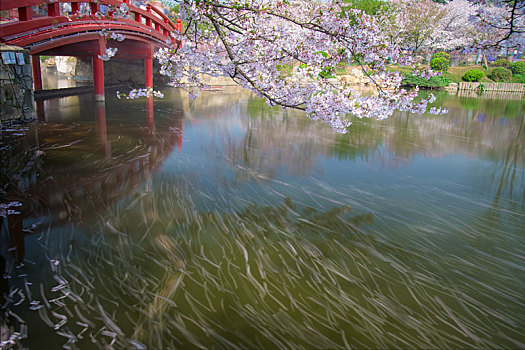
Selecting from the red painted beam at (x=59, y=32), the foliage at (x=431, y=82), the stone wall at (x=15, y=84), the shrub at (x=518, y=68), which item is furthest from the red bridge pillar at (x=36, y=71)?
the shrub at (x=518, y=68)

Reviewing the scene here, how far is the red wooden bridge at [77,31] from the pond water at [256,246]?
2056 mm

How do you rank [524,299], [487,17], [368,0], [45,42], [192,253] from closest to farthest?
[524,299], [192,253], [487,17], [45,42], [368,0]

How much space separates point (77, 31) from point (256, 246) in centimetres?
805

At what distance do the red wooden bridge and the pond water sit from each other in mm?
2056

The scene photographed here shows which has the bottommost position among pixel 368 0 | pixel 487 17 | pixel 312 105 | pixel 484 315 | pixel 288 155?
pixel 484 315

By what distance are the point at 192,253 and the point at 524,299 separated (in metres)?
2.61

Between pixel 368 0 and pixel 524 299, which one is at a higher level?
pixel 368 0

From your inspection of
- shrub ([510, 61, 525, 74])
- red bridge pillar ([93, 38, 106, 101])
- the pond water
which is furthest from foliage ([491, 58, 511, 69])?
red bridge pillar ([93, 38, 106, 101])

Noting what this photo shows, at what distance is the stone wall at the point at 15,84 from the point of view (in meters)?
6.74

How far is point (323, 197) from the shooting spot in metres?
4.65

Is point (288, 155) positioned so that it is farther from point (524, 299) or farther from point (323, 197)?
point (524, 299)

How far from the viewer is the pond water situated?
7.93ft

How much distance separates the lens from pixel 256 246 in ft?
11.2

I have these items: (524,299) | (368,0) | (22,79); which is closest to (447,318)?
(524,299)
